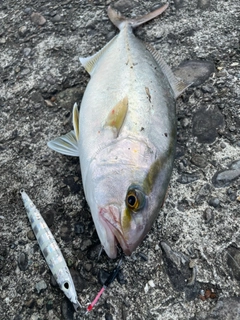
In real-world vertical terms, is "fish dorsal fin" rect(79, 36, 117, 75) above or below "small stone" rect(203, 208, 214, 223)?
above

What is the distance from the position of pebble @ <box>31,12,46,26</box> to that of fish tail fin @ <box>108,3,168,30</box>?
28.8 inches

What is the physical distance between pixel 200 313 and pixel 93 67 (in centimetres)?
222

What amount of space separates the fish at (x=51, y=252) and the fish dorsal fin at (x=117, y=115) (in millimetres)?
836

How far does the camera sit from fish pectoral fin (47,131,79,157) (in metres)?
2.78

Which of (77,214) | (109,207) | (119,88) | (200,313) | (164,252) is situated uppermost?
(119,88)

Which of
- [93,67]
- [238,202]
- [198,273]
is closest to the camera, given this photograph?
[198,273]

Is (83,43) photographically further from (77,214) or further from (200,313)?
(200,313)

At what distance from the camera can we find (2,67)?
3498mm

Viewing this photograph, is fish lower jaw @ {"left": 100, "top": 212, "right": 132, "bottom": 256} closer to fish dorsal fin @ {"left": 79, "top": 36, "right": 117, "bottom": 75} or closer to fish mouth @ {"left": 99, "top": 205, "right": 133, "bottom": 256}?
fish mouth @ {"left": 99, "top": 205, "right": 133, "bottom": 256}

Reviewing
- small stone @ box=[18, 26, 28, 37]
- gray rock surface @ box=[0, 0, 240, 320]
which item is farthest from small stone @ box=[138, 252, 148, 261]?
small stone @ box=[18, 26, 28, 37]

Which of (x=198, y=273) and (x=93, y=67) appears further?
(x=93, y=67)

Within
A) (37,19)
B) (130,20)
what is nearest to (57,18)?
(37,19)

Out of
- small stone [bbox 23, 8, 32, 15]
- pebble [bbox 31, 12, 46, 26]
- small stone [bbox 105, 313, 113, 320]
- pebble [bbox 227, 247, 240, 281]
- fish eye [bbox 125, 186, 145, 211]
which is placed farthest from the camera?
small stone [bbox 23, 8, 32, 15]

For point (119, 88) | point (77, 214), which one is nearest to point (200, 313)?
point (77, 214)
